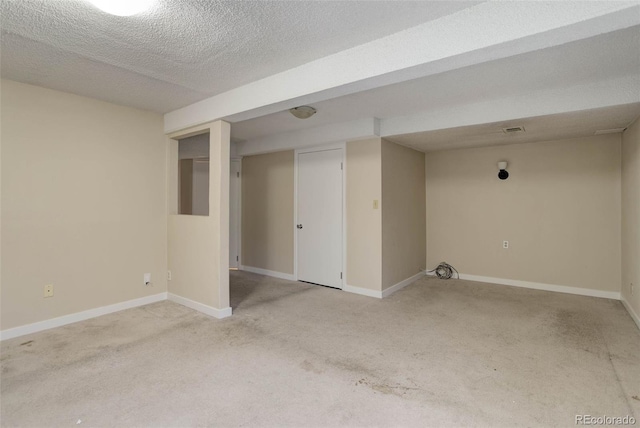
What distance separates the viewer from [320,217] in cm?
482

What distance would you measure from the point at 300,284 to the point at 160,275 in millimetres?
1901

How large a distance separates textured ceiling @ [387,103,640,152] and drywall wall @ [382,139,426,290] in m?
0.24

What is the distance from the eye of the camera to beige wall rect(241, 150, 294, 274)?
5215 millimetres

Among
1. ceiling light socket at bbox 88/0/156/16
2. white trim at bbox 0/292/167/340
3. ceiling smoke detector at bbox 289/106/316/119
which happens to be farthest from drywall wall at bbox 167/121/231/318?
ceiling light socket at bbox 88/0/156/16

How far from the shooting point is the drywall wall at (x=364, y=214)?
418cm

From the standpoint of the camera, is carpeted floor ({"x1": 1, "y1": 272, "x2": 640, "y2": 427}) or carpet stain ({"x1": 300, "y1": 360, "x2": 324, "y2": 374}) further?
carpet stain ({"x1": 300, "y1": 360, "x2": 324, "y2": 374})

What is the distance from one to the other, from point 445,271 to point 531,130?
2.44 m

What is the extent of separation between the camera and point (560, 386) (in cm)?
212

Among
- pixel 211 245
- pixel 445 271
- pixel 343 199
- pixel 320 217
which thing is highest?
pixel 343 199

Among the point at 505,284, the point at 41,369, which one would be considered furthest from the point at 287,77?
the point at 505,284

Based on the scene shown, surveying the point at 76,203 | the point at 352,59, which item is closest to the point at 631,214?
the point at 352,59

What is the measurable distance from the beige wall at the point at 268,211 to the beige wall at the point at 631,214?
4018mm

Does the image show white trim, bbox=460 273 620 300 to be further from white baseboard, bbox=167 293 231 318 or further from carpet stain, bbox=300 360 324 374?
white baseboard, bbox=167 293 231 318

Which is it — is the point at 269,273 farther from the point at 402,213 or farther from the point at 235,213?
the point at 402,213
